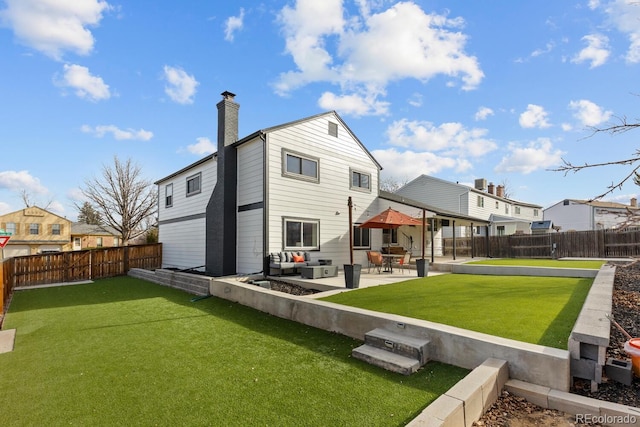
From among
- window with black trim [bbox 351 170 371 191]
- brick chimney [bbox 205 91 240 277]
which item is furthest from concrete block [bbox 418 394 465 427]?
window with black trim [bbox 351 170 371 191]

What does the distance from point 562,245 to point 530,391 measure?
2042 centimetres

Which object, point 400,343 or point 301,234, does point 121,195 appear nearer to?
point 301,234

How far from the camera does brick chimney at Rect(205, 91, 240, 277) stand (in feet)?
38.3

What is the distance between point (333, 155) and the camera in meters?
13.5

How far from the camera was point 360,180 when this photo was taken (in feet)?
48.6

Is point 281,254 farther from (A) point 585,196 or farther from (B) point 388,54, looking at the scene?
(A) point 585,196

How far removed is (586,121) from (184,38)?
453 inches

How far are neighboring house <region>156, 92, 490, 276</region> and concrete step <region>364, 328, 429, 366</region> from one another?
6.44 m

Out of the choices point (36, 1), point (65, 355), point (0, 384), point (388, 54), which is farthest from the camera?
point (388, 54)

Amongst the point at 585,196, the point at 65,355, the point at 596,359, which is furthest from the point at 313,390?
the point at 65,355

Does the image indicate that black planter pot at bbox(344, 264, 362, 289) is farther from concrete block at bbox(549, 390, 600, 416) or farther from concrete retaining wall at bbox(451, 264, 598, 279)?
concrete retaining wall at bbox(451, 264, 598, 279)

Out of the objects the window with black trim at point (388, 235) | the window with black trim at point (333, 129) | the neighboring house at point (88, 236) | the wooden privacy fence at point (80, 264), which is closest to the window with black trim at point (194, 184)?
the wooden privacy fence at point (80, 264)

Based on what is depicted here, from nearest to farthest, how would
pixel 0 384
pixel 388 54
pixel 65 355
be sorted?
pixel 0 384 → pixel 65 355 → pixel 388 54

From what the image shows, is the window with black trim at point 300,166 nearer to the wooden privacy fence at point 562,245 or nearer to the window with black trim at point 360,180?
the window with black trim at point 360,180
